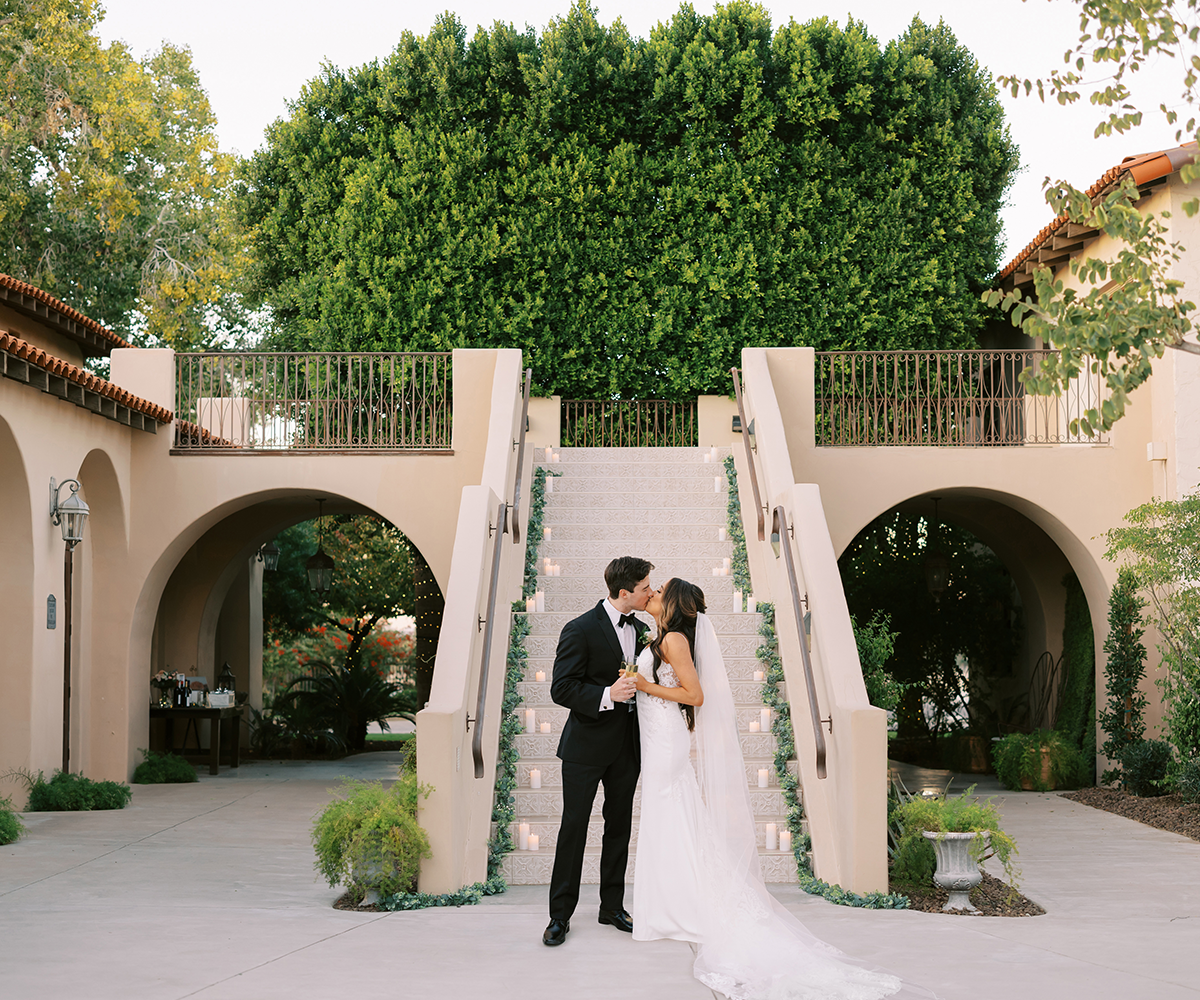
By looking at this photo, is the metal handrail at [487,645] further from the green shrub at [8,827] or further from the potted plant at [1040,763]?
the potted plant at [1040,763]

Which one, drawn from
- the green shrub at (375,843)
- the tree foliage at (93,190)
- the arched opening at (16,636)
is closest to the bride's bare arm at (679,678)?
the green shrub at (375,843)

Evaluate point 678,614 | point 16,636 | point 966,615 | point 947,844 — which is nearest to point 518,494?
point 16,636

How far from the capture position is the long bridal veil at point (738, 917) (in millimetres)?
5031

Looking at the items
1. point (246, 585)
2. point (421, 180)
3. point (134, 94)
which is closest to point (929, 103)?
point (421, 180)

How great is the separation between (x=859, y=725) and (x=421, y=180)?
11.7m

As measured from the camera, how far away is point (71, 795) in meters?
10.8

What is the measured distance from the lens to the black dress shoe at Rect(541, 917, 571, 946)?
5.82 meters

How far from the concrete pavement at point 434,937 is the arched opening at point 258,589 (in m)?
5.35

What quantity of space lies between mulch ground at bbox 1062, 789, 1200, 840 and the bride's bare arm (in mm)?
5782

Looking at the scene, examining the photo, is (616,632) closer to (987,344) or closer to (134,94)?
(987,344)

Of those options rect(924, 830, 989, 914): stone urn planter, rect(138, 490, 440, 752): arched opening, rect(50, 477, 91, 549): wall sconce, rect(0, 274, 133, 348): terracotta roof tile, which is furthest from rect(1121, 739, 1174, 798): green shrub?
rect(0, 274, 133, 348): terracotta roof tile

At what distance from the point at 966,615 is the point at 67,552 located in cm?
1097

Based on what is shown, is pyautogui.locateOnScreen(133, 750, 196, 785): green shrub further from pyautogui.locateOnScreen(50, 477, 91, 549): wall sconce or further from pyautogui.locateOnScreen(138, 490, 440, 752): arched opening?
pyautogui.locateOnScreen(50, 477, 91, 549): wall sconce

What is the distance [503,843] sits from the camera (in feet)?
25.4
